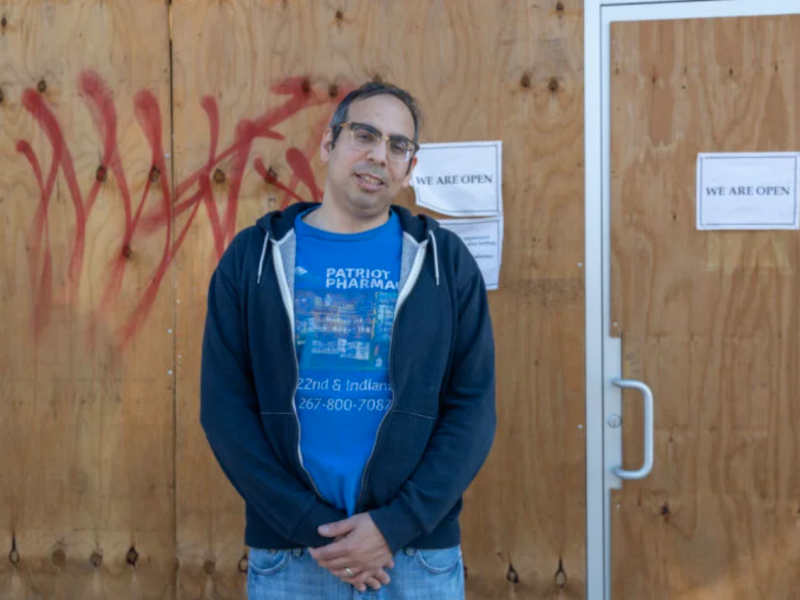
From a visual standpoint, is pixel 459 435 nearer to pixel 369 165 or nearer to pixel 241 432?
pixel 241 432

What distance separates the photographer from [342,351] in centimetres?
196

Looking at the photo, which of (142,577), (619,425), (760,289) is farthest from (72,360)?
(760,289)

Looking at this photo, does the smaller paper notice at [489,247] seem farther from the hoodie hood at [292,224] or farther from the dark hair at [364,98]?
the dark hair at [364,98]

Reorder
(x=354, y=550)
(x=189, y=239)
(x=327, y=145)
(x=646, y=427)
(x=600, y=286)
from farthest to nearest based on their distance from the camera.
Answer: (x=189, y=239), (x=600, y=286), (x=646, y=427), (x=327, y=145), (x=354, y=550)

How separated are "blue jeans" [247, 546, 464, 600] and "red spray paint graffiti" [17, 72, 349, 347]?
1479 mm

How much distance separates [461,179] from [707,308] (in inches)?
39.9

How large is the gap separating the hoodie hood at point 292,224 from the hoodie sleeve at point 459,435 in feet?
0.36

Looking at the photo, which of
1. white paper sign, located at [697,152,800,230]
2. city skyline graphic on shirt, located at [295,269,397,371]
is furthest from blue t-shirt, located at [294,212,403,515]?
white paper sign, located at [697,152,800,230]

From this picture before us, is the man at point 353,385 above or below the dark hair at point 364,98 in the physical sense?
below

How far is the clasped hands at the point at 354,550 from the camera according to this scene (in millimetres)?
1848

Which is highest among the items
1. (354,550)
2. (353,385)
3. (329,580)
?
(353,385)

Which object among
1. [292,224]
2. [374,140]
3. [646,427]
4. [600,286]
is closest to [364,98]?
[374,140]

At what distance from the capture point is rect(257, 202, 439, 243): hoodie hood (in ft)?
6.79

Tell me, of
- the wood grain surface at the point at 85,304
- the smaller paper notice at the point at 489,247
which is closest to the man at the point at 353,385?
the smaller paper notice at the point at 489,247
